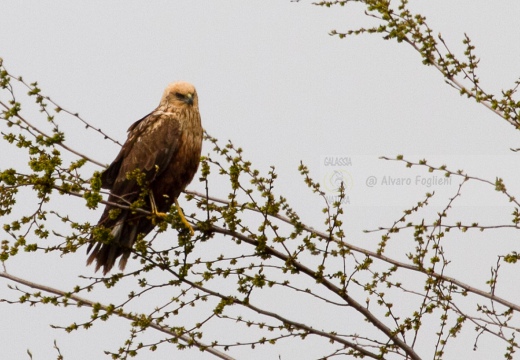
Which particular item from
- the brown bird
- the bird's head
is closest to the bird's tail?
the brown bird

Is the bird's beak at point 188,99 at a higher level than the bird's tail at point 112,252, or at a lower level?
higher

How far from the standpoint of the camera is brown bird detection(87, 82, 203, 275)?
5.66 metres

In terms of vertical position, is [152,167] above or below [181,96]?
below

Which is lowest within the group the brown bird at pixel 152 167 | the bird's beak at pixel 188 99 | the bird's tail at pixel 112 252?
the bird's tail at pixel 112 252

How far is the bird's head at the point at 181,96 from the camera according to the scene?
20.3 ft

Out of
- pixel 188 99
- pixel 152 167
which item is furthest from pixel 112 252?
pixel 188 99

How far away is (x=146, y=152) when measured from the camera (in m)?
5.87

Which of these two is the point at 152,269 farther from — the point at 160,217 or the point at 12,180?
the point at 12,180

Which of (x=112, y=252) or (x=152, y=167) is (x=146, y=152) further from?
(x=112, y=252)

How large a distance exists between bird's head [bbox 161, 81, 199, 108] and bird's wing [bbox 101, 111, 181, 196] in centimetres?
14

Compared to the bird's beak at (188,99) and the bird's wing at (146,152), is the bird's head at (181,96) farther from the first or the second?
the bird's wing at (146,152)

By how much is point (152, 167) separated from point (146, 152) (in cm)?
15

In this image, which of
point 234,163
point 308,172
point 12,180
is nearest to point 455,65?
point 308,172

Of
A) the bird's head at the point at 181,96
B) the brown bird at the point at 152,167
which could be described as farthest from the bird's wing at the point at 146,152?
the bird's head at the point at 181,96
